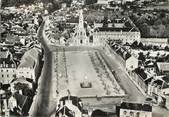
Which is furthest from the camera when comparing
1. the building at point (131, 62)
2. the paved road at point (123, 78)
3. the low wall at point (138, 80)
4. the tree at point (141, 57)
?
the tree at point (141, 57)

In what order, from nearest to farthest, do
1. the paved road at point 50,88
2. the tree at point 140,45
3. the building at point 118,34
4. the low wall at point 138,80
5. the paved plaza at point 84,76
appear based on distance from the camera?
1. the paved road at point 50,88
2. the paved plaza at point 84,76
3. the low wall at point 138,80
4. the tree at point 140,45
5. the building at point 118,34

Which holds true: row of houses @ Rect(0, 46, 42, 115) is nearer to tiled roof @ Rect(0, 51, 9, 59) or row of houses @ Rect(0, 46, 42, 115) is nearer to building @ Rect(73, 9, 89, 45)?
tiled roof @ Rect(0, 51, 9, 59)

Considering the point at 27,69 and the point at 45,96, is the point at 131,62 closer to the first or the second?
the point at 27,69

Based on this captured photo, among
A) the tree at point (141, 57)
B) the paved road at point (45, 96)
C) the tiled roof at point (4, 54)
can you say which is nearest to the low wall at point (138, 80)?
the tree at point (141, 57)

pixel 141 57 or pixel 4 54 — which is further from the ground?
pixel 4 54

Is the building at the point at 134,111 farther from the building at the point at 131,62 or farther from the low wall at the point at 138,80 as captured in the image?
the building at the point at 131,62

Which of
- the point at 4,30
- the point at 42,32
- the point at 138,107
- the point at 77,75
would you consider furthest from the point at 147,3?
A: the point at 138,107

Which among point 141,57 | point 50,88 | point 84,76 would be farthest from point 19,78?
point 141,57

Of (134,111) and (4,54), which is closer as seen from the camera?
(134,111)

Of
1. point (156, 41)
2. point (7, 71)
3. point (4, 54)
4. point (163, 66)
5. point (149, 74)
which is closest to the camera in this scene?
point (7, 71)
